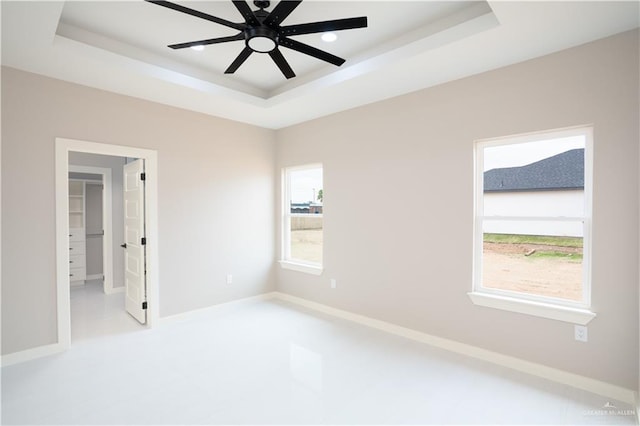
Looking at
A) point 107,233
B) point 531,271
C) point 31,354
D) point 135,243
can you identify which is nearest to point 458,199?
point 531,271

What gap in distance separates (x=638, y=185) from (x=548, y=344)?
4.58 feet

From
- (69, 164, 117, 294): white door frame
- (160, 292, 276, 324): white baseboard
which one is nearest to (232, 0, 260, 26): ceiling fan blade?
(160, 292, 276, 324): white baseboard

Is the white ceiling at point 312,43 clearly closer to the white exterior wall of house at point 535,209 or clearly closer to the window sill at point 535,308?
the white exterior wall of house at point 535,209


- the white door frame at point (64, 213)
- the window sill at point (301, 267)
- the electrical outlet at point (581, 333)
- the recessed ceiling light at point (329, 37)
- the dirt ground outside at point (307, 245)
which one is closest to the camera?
the electrical outlet at point (581, 333)

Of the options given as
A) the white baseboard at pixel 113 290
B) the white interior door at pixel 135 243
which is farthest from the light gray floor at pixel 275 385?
the white baseboard at pixel 113 290

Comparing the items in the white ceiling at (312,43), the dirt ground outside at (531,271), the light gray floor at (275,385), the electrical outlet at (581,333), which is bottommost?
the light gray floor at (275,385)

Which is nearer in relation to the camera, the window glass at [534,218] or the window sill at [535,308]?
the window sill at [535,308]

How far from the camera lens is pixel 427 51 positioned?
261cm

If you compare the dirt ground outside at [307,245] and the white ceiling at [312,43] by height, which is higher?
the white ceiling at [312,43]

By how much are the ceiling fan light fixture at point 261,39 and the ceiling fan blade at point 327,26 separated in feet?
0.31

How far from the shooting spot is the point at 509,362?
2.85 m

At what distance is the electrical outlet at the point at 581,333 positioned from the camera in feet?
8.25

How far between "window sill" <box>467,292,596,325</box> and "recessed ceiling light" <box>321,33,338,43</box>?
106 inches

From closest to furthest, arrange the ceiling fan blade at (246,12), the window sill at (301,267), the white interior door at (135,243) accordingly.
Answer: the ceiling fan blade at (246,12), the white interior door at (135,243), the window sill at (301,267)
